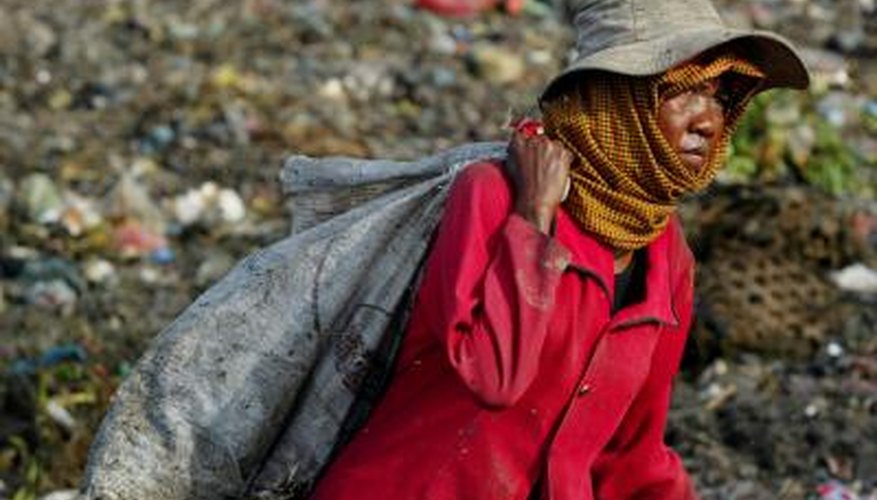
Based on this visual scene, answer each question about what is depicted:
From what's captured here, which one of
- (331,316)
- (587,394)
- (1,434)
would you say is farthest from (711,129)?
(1,434)

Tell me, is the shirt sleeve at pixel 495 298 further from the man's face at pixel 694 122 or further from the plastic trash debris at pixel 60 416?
the plastic trash debris at pixel 60 416

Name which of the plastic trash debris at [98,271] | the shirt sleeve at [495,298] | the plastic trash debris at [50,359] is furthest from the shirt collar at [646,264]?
the plastic trash debris at [98,271]

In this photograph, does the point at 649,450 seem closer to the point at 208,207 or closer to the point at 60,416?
the point at 60,416

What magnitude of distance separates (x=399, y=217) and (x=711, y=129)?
1.70ft

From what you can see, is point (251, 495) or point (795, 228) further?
point (795, 228)

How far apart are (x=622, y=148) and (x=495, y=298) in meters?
0.31

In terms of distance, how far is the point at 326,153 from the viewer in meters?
8.25

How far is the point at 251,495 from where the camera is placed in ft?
11.0

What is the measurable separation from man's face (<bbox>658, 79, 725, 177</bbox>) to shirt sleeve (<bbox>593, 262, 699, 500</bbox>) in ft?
1.08

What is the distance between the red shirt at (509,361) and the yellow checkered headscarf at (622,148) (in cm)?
6

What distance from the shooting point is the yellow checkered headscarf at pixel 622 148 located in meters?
3.02

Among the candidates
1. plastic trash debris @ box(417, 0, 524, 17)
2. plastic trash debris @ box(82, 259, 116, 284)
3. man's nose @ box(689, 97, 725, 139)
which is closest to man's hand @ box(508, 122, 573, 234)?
man's nose @ box(689, 97, 725, 139)

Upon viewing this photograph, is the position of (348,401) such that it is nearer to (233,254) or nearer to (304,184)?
(304,184)

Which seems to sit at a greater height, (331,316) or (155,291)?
(331,316)
